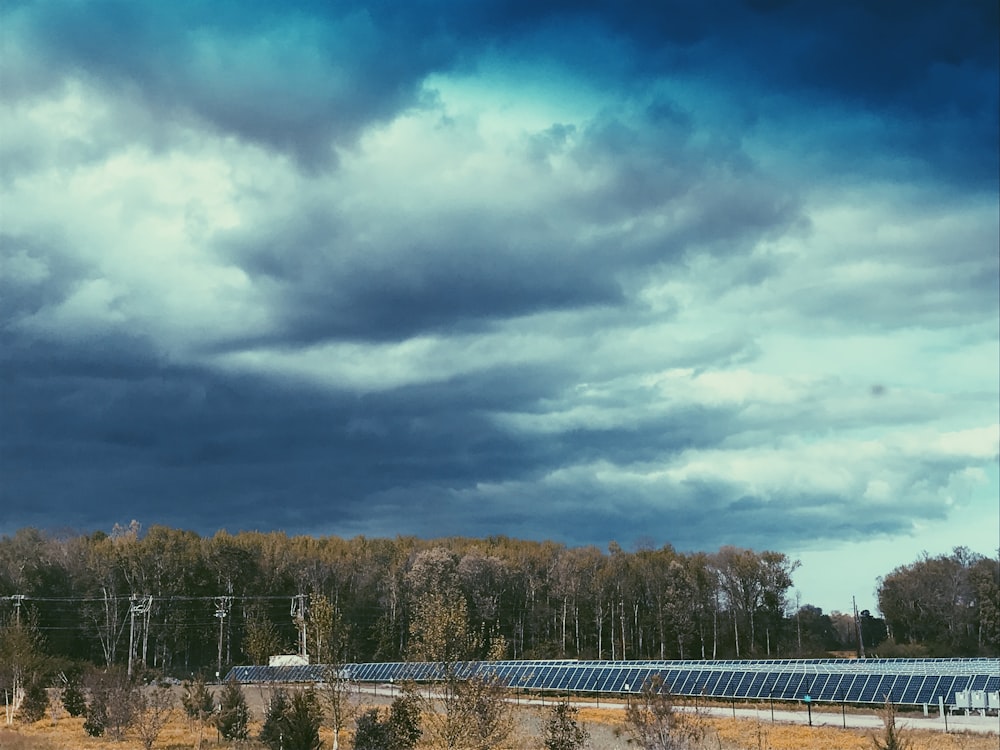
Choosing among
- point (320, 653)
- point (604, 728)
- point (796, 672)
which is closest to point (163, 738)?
point (320, 653)

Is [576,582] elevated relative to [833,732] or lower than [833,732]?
elevated

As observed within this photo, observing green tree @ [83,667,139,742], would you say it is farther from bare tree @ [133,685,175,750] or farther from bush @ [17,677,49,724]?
bush @ [17,677,49,724]

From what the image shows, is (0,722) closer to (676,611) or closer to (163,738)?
(163,738)

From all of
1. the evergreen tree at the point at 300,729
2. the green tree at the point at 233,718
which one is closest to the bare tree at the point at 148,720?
the green tree at the point at 233,718

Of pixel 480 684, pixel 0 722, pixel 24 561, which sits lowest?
pixel 0 722

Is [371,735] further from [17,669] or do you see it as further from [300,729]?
[17,669]

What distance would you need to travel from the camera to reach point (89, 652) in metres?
129

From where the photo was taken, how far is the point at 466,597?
5236 inches

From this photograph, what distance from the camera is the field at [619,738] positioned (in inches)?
2076

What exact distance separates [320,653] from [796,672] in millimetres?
37674

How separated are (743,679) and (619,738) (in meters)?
20.9

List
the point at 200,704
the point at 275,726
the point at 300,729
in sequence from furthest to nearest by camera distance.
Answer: the point at 200,704
the point at 275,726
the point at 300,729

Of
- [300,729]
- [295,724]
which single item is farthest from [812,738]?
[295,724]

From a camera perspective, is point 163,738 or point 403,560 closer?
point 163,738
